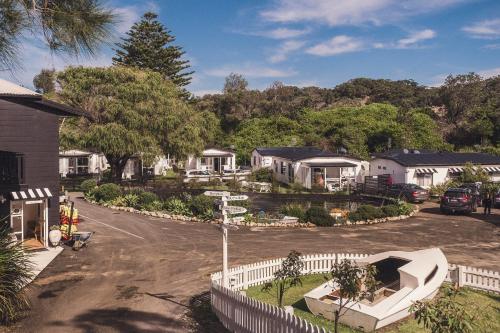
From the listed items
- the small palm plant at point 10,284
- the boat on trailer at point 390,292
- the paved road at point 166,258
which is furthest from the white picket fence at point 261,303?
the small palm plant at point 10,284

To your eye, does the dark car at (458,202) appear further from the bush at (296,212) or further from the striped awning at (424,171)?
the bush at (296,212)

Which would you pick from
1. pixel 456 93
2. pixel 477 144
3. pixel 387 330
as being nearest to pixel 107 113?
pixel 387 330

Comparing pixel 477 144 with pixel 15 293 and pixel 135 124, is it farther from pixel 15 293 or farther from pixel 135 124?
pixel 15 293

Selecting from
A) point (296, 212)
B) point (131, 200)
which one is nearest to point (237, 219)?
point (296, 212)

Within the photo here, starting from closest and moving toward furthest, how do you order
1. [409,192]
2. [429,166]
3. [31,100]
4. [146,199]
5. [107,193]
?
[31,100], [146,199], [107,193], [409,192], [429,166]

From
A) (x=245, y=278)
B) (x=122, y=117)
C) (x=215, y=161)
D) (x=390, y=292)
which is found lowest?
(x=245, y=278)

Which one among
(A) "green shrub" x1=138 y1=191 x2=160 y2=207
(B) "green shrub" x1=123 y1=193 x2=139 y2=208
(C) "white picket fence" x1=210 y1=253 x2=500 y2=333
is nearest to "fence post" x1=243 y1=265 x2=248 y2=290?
(C) "white picket fence" x1=210 y1=253 x2=500 y2=333

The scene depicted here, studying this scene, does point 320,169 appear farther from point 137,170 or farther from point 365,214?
point 137,170
